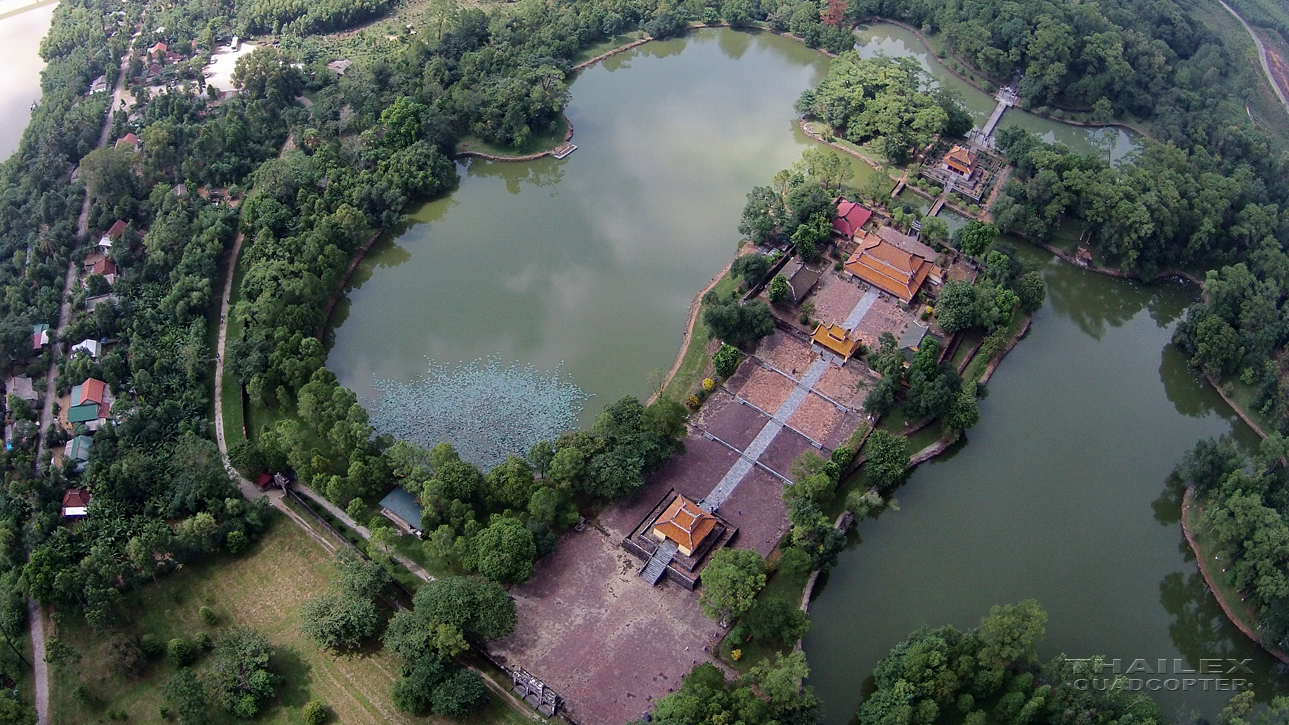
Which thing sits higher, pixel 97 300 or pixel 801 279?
pixel 97 300

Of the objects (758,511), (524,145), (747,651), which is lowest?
Answer: (747,651)

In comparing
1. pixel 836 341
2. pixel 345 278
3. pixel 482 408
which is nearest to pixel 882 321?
pixel 836 341

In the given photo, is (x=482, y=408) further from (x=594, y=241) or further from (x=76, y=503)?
(x=76, y=503)

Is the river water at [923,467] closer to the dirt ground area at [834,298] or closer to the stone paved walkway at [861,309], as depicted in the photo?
the dirt ground area at [834,298]

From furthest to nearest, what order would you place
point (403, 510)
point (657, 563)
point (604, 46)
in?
point (604, 46) → point (403, 510) → point (657, 563)

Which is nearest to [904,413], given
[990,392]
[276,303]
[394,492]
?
[990,392]

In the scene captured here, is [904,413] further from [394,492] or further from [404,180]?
[404,180]
